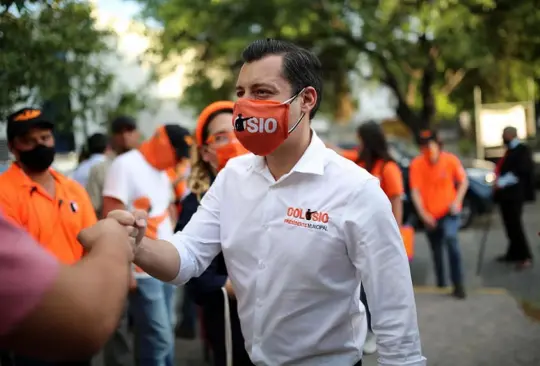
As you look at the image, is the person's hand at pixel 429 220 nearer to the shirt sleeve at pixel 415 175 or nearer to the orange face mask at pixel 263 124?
the shirt sleeve at pixel 415 175

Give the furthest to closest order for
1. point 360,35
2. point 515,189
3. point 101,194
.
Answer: point 360,35 → point 515,189 → point 101,194

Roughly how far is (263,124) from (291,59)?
0.25 meters

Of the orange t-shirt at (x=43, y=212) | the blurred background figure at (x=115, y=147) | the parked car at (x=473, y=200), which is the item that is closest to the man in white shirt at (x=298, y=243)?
the orange t-shirt at (x=43, y=212)

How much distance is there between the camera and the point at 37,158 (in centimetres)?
336

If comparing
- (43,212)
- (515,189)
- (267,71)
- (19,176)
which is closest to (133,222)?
(267,71)

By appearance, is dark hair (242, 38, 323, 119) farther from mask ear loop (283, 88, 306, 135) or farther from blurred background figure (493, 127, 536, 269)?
blurred background figure (493, 127, 536, 269)

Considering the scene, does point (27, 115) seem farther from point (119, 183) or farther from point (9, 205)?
point (119, 183)

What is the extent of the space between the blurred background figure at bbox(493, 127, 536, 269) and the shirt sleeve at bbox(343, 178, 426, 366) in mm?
6925

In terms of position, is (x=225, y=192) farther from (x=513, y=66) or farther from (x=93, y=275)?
(x=513, y=66)

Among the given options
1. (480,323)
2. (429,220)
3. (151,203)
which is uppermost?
(151,203)

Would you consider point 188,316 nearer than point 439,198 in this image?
Yes

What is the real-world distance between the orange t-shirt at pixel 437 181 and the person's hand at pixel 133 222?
548 centimetres

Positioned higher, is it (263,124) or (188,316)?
(263,124)

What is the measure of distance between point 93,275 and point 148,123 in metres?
14.2
